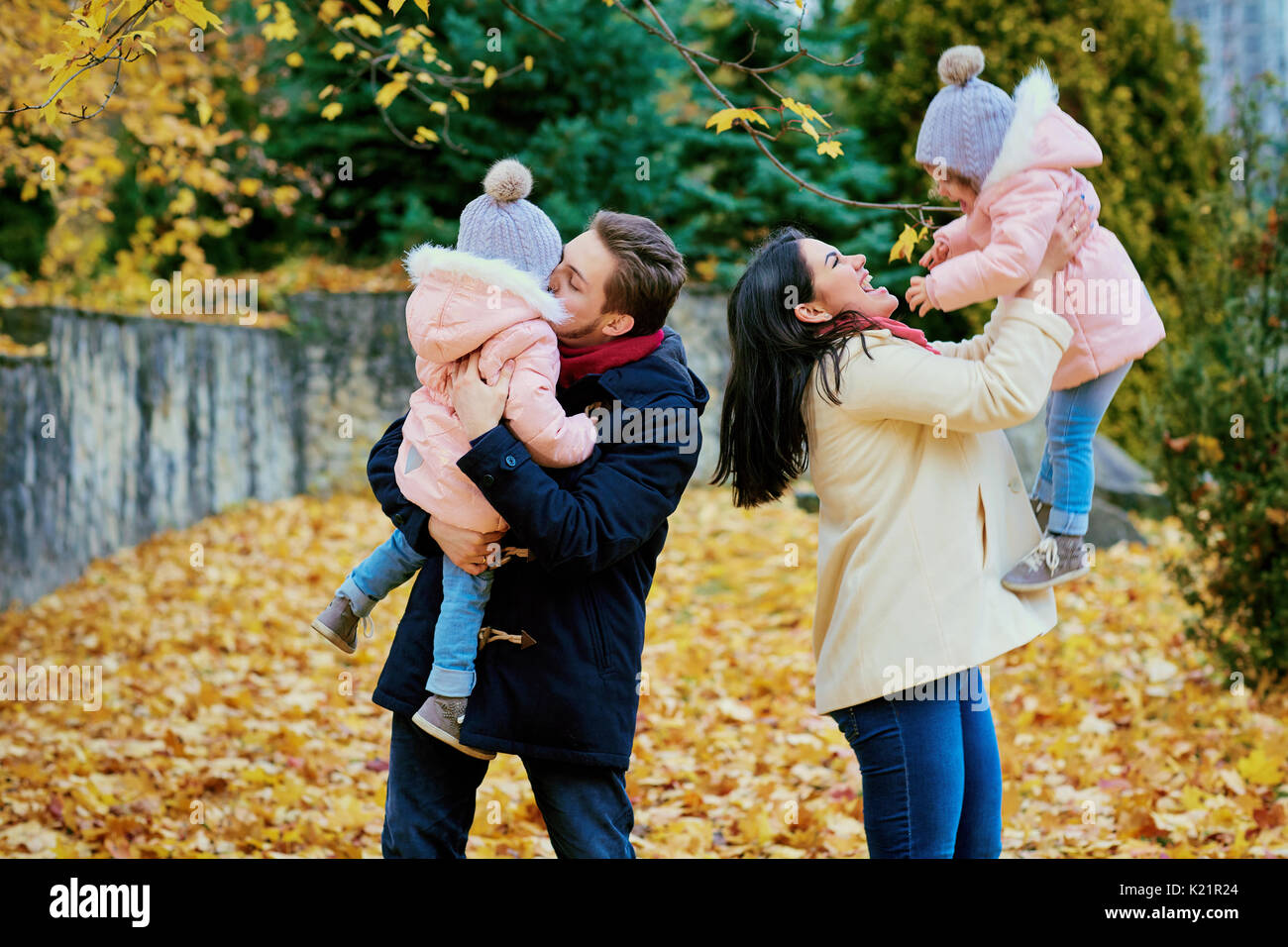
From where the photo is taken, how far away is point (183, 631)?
657 cm

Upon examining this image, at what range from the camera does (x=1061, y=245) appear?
2289 mm

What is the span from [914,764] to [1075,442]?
840mm

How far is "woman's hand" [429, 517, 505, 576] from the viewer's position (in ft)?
7.09

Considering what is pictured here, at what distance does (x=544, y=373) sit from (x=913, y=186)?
762cm

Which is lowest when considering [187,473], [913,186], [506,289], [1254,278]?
[187,473]

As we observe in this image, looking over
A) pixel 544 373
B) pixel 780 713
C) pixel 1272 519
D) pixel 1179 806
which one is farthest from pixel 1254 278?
pixel 544 373

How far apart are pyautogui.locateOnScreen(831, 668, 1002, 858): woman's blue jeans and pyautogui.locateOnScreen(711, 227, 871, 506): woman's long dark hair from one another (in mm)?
476

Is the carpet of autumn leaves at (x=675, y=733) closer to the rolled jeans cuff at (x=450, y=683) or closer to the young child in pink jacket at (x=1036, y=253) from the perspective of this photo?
the rolled jeans cuff at (x=450, y=683)

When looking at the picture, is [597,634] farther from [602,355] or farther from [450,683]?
[602,355]

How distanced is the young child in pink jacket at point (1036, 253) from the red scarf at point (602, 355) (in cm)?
52

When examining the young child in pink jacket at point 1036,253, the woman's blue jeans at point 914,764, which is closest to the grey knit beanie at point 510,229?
the young child in pink jacket at point 1036,253

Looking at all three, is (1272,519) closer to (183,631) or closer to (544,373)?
(544,373)

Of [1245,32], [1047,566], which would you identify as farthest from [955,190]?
[1245,32]

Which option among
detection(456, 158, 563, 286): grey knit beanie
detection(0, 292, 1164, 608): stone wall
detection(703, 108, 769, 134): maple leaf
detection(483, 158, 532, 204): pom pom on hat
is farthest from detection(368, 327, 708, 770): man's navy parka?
detection(0, 292, 1164, 608): stone wall
